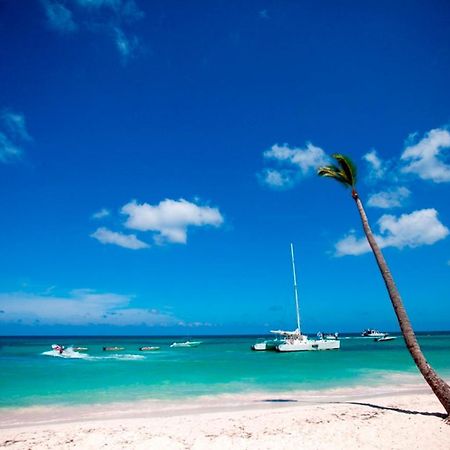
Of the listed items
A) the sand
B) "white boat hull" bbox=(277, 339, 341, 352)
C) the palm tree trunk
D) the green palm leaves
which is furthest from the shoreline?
"white boat hull" bbox=(277, 339, 341, 352)

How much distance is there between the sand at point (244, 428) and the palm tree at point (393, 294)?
3.42 feet

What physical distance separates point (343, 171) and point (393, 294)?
16.2 ft

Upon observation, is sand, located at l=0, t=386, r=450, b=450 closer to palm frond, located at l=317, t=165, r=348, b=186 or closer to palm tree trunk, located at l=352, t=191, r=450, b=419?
palm tree trunk, located at l=352, t=191, r=450, b=419

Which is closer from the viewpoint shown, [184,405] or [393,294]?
[393,294]

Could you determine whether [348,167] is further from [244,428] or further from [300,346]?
[300,346]

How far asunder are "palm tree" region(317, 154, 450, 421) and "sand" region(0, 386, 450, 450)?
3.42ft

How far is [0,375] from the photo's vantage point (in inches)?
1270

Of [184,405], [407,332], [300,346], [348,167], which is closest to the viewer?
[407,332]

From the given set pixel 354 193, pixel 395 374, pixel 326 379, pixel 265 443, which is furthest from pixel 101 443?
pixel 395 374

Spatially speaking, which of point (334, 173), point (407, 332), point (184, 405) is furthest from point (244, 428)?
point (334, 173)

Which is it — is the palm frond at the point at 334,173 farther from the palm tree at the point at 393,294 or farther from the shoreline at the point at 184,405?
the shoreline at the point at 184,405

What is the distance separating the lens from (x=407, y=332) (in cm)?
1192

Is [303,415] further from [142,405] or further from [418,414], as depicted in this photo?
[142,405]

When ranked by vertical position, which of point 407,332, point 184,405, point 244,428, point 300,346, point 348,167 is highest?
point 300,346
